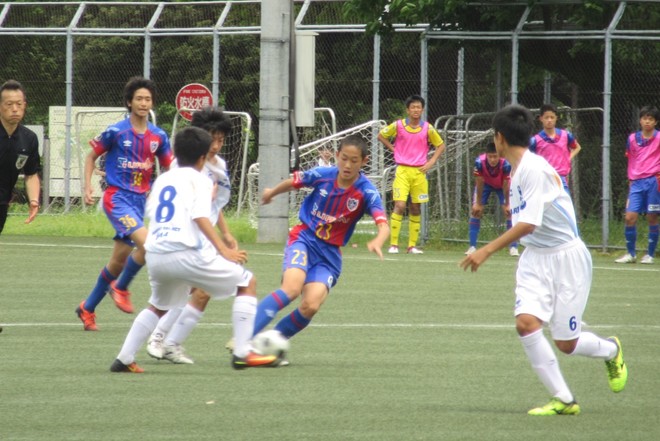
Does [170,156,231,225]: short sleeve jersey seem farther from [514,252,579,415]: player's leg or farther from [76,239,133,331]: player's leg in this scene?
[514,252,579,415]: player's leg

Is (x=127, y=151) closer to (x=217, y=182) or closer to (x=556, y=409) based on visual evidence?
(x=217, y=182)

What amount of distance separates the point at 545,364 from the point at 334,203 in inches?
99.7

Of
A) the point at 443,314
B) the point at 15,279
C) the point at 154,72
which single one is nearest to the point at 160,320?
the point at 443,314

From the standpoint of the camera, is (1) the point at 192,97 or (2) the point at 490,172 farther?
(1) the point at 192,97

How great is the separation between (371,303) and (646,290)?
3400mm

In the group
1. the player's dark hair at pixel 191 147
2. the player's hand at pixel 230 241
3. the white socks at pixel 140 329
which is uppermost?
the player's dark hair at pixel 191 147

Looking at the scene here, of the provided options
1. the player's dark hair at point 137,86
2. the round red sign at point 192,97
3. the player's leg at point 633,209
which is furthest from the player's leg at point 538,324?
the round red sign at point 192,97

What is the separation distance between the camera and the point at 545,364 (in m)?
6.73

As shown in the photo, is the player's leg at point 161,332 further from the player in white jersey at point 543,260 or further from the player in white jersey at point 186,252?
the player in white jersey at point 543,260

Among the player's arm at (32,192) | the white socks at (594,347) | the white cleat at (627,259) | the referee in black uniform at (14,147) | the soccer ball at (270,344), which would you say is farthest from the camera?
the white cleat at (627,259)

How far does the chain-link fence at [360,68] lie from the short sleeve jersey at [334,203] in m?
10.2

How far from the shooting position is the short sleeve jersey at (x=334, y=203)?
28.9 feet

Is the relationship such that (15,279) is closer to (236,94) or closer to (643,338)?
(643,338)

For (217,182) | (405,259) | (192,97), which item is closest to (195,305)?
(217,182)
